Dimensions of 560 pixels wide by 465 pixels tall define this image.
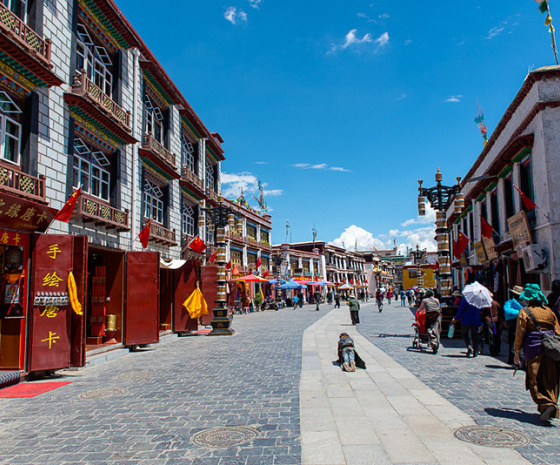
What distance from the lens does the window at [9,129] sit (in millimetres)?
9805

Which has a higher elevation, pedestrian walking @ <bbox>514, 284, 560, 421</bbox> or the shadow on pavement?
pedestrian walking @ <bbox>514, 284, 560, 421</bbox>

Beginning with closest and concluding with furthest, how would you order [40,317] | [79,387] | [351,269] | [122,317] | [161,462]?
1. [161,462]
2. [79,387]
3. [40,317]
4. [122,317]
5. [351,269]

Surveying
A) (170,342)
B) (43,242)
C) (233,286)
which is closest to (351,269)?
(233,286)

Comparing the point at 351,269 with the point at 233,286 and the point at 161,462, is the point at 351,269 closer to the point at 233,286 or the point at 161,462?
the point at 233,286

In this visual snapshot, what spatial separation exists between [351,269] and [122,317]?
75.3 m

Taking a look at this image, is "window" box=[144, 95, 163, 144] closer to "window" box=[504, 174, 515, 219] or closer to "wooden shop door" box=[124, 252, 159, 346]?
"wooden shop door" box=[124, 252, 159, 346]

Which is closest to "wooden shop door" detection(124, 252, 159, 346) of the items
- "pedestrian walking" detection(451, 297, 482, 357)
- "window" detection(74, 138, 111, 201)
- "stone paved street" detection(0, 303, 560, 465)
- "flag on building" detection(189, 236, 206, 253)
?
"stone paved street" detection(0, 303, 560, 465)

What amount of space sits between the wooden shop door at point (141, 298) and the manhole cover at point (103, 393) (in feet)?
17.5

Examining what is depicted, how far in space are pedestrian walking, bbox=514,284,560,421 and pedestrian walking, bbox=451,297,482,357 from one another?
525 centimetres

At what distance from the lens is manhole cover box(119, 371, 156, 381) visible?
9540mm

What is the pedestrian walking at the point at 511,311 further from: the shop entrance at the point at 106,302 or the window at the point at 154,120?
the window at the point at 154,120

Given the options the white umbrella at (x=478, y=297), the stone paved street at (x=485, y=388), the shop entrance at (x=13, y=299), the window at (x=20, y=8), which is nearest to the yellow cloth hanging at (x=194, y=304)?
the stone paved street at (x=485, y=388)

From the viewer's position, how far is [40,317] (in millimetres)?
9555

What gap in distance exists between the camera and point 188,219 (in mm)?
24094
